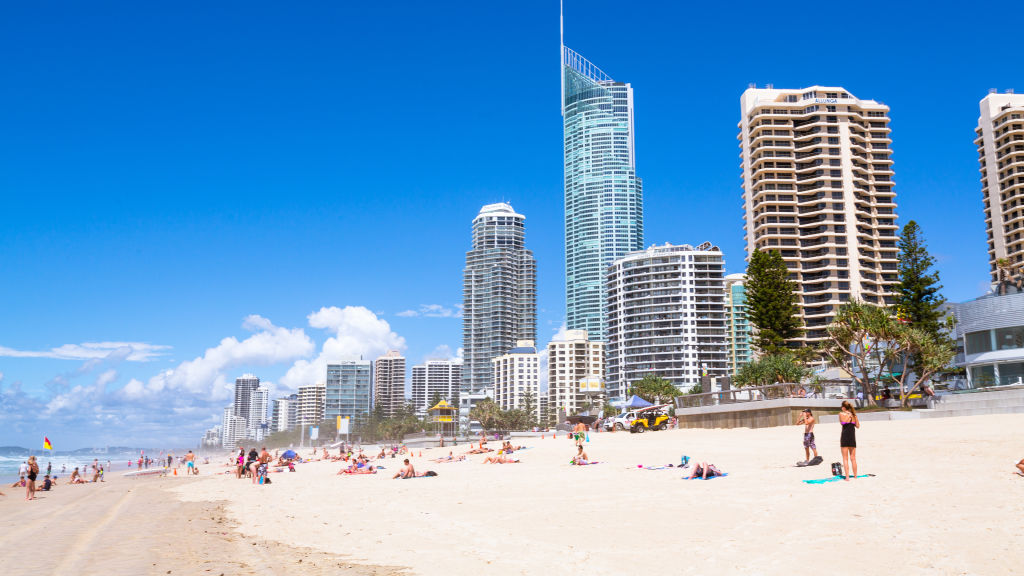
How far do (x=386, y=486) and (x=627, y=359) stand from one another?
5294 inches

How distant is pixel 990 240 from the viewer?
10919 centimetres

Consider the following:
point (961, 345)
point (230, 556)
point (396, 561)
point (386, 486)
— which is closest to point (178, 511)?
point (386, 486)

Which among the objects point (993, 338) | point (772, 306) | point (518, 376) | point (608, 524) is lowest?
point (608, 524)

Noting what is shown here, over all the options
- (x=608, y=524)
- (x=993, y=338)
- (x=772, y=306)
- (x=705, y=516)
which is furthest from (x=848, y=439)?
(x=772, y=306)

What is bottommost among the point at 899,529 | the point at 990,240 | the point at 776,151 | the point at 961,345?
the point at 899,529

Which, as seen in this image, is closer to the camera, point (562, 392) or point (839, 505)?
point (839, 505)

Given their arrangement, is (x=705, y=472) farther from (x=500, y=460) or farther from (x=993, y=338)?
(x=993, y=338)

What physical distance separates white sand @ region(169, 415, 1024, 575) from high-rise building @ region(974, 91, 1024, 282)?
99.8m

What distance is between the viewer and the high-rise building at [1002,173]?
10231 centimetres

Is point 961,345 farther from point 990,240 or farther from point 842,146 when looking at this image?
point 990,240

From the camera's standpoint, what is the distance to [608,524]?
11.4 m

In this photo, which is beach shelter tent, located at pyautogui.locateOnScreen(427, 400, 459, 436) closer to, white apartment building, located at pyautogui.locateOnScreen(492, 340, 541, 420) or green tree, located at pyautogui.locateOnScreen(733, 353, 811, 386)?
white apartment building, located at pyautogui.locateOnScreen(492, 340, 541, 420)

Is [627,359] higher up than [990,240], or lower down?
lower down

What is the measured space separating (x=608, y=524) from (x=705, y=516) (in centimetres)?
156
